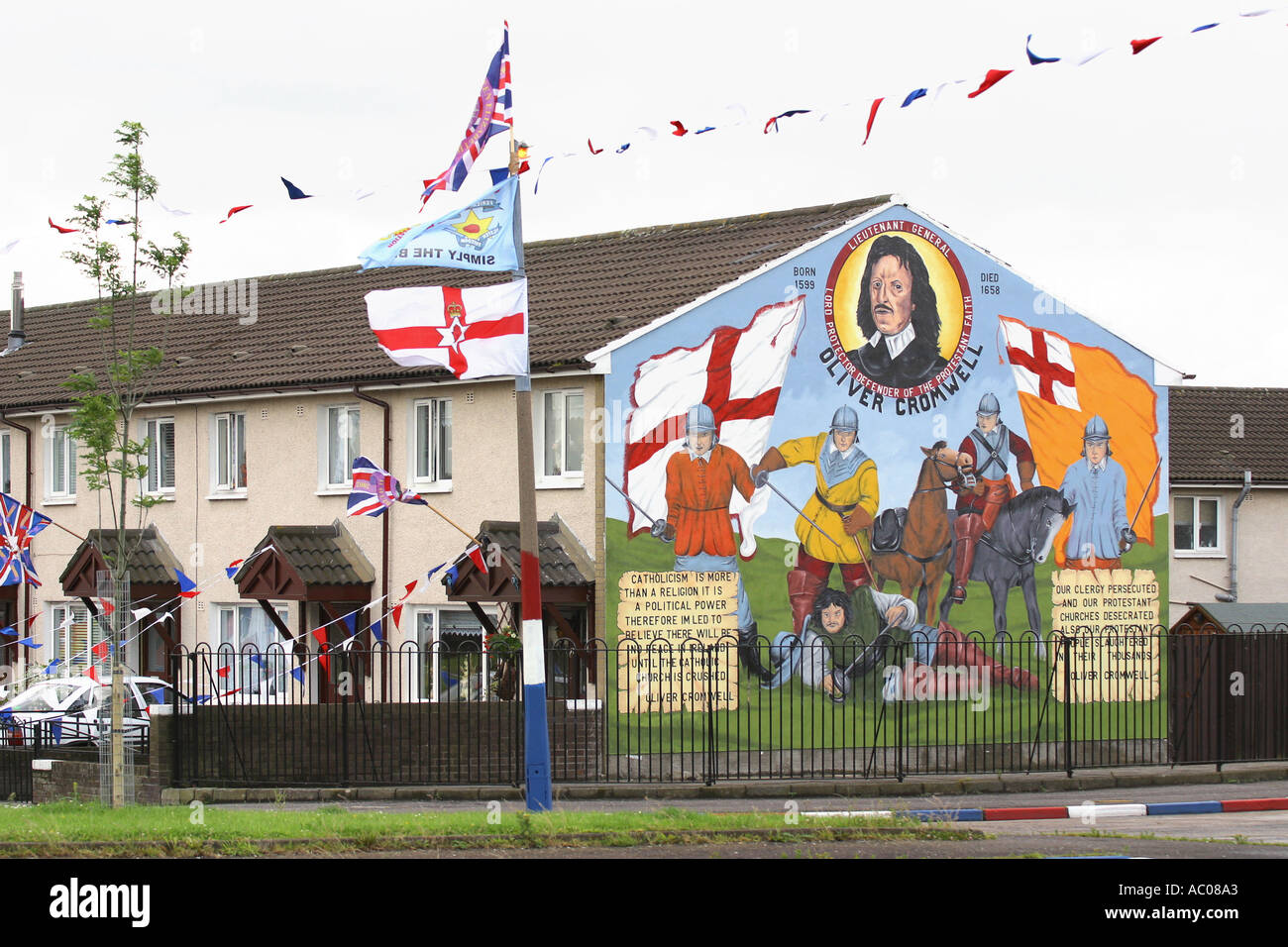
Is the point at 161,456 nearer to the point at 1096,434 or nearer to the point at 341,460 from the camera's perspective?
the point at 341,460

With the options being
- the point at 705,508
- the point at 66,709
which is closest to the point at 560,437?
the point at 705,508

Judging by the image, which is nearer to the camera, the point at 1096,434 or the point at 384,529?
the point at 384,529

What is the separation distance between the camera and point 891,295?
26734 millimetres

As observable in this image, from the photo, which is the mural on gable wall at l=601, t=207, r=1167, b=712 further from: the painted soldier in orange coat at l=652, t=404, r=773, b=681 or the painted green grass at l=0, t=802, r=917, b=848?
the painted green grass at l=0, t=802, r=917, b=848

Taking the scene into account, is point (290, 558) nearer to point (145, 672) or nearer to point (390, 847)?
point (145, 672)

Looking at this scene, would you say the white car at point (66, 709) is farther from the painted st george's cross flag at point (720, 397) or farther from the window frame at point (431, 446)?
the painted st george's cross flag at point (720, 397)

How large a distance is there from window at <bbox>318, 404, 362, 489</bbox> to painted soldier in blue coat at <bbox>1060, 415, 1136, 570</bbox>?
37.2ft

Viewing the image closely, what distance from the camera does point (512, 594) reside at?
2389cm

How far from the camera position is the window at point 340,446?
28000mm

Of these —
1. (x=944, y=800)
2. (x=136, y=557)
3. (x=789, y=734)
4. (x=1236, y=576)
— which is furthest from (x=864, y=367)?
(x=1236, y=576)

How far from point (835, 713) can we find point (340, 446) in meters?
9.04

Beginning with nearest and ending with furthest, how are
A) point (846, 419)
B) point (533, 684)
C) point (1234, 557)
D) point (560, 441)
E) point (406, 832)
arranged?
point (406, 832), point (533, 684), point (560, 441), point (846, 419), point (1234, 557)

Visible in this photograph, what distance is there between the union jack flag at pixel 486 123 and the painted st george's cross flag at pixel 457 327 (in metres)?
1.06
